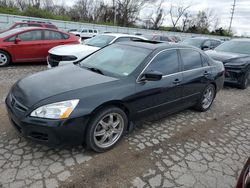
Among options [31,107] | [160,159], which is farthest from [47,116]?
[160,159]

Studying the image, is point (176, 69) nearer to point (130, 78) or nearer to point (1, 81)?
point (130, 78)

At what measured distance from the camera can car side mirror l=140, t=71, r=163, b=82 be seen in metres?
3.05

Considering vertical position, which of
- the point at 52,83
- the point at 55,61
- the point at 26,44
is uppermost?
the point at 26,44

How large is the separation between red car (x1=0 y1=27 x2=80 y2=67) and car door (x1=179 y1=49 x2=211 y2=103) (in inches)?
218

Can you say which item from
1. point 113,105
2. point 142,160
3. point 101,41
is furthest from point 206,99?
point 101,41

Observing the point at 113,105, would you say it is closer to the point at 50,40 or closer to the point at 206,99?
the point at 206,99

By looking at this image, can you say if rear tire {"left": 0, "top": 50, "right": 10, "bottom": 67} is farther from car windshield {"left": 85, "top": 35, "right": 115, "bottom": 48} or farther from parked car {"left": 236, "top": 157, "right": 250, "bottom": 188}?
parked car {"left": 236, "top": 157, "right": 250, "bottom": 188}

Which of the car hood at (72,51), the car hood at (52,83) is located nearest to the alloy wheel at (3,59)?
the car hood at (72,51)

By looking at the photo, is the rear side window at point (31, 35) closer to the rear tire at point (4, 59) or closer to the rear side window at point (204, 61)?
the rear tire at point (4, 59)

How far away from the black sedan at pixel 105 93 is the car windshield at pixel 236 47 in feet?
13.6

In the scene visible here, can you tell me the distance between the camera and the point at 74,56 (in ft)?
19.9

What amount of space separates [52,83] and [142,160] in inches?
63.9

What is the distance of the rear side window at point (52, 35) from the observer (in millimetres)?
7761

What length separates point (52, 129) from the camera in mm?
2410
